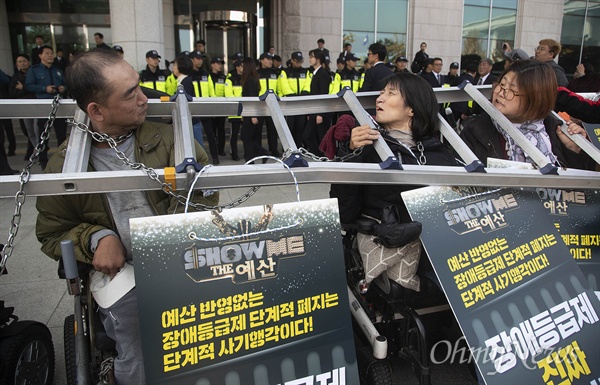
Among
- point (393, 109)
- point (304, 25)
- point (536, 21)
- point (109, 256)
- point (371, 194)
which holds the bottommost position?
point (109, 256)

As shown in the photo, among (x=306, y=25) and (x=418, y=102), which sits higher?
(x=306, y=25)

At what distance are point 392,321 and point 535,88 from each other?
1593 millimetres

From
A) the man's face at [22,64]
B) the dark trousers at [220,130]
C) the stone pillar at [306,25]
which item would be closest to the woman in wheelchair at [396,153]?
the dark trousers at [220,130]

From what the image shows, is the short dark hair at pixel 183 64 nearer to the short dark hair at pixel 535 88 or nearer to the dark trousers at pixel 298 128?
the dark trousers at pixel 298 128

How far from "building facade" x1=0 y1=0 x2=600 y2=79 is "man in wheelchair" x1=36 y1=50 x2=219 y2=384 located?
10573 mm

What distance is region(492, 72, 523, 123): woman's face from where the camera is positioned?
2.56 m

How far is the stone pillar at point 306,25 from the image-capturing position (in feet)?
41.9

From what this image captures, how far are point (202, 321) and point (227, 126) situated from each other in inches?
399

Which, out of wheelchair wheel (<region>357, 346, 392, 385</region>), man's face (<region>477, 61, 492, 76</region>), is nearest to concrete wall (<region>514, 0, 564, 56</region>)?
man's face (<region>477, 61, 492, 76</region>)

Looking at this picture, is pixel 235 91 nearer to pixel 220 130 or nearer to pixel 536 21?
pixel 220 130

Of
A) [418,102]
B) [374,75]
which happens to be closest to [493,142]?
[418,102]

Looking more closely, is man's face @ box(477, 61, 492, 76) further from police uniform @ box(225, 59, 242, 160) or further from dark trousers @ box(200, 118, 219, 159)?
dark trousers @ box(200, 118, 219, 159)

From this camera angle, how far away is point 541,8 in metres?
15.4

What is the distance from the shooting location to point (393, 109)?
2289 millimetres
